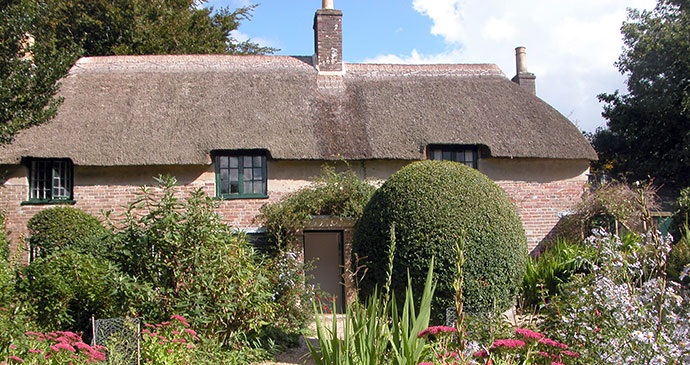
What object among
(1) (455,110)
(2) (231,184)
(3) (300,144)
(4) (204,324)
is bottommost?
(4) (204,324)

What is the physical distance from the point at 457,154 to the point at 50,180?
823 centimetres

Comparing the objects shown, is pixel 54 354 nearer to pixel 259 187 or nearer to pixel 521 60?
pixel 259 187

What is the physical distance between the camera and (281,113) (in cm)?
1212

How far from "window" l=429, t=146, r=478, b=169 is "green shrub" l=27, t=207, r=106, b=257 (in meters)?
6.71

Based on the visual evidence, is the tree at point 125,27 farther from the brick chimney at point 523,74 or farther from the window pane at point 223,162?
the brick chimney at point 523,74

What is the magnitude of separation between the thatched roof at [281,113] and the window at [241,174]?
38 cm

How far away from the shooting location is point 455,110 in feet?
41.4

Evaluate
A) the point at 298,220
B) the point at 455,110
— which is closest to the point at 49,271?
the point at 298,220

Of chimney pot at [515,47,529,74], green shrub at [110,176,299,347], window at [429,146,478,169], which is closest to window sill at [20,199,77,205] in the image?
green shrub at [110,176,299,347]

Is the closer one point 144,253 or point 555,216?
point 144,253

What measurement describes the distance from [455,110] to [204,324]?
8.23 m

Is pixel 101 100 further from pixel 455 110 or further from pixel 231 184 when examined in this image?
pixel 455 110

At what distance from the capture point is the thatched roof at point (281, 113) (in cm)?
1122

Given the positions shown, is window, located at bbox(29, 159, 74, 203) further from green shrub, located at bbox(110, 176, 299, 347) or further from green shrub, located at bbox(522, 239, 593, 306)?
green shrub, located at bbox(522, 239, 593, 306)
